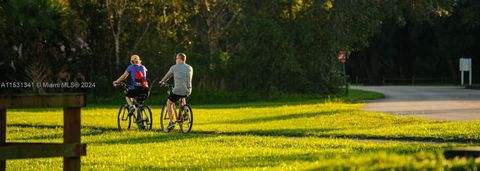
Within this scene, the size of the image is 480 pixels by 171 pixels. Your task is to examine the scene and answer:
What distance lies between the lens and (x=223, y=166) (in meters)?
12.4

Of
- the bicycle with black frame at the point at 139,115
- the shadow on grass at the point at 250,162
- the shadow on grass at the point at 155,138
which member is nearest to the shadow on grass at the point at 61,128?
the bicycle with black frame at the point at 139,115

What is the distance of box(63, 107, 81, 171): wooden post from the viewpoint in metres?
8.02

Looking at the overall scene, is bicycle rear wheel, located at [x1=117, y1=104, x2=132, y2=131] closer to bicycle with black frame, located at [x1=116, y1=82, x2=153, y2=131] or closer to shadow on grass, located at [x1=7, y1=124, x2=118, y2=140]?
bicycle with black frame, located at [x1=116, y1=82, x2=153, y2=131]

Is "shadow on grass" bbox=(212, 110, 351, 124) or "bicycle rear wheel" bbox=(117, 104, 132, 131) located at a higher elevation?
"bicycle rear wheel" bbox=(117, 104, 132, 131)

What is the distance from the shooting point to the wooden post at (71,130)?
8.02 meters

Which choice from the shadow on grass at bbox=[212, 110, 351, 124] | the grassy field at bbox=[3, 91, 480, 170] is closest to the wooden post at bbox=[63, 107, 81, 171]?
the grassy field at bbox=[3, 91, 480, 170]

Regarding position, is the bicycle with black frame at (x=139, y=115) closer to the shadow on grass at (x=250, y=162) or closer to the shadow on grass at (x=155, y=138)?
the shadow on grass at (x=155, y=138)

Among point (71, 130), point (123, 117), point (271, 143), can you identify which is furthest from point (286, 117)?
point (71, 130)

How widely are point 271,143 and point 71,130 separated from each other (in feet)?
30.1

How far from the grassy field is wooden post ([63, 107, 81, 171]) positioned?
2735 millimetres

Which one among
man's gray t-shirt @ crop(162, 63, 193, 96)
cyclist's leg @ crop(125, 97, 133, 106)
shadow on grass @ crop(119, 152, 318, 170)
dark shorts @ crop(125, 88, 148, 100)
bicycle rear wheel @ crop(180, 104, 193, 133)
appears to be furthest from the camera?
cyclist's leg @ crop(125, 97, 133, 106)

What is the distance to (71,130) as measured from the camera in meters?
8.05

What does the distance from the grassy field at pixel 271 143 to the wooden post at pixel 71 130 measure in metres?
2.73

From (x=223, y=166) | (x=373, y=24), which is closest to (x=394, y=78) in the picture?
(x=373, y=24)
